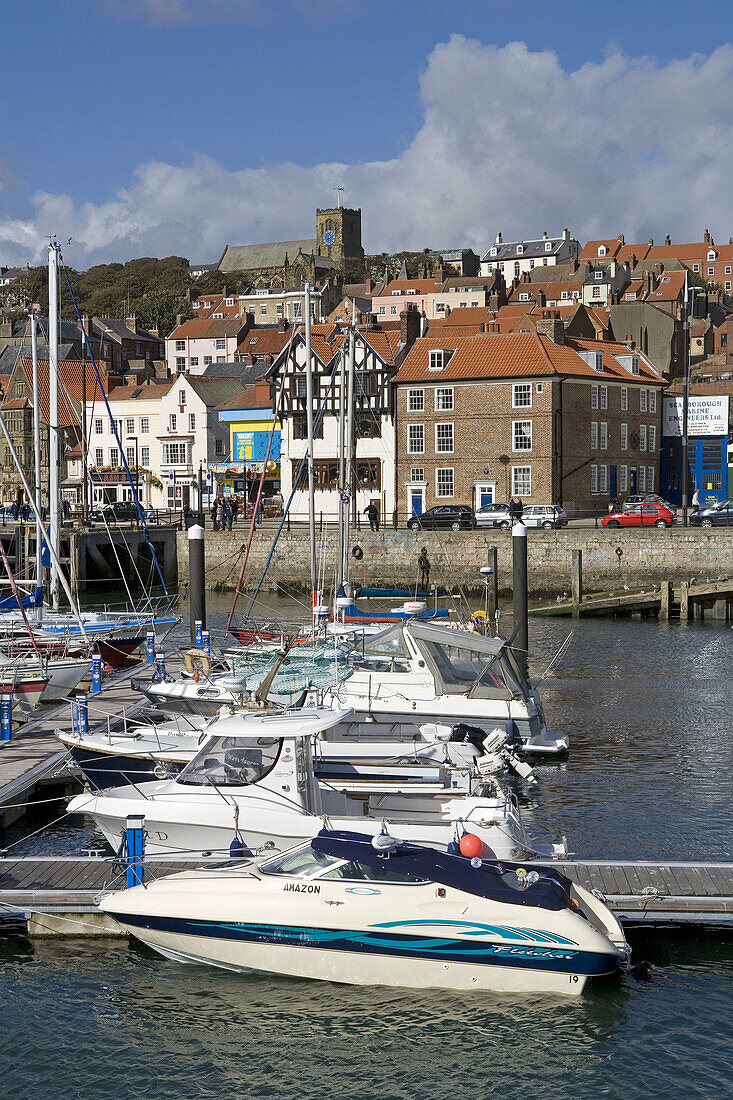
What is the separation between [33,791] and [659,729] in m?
13.5

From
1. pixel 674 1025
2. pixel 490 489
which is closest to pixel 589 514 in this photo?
pixel 490 489

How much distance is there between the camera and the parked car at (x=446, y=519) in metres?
52.8

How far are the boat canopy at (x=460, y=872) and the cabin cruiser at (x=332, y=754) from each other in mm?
3758

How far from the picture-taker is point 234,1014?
12422mm

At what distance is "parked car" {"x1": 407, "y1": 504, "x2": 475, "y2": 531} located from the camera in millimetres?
52812

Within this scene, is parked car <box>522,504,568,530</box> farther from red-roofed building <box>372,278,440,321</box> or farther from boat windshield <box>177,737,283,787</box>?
red-roofed building <box>372,278,440,321</box>

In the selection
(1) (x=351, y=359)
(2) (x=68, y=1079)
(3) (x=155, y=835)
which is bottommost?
(2) (x=68, y=1079)

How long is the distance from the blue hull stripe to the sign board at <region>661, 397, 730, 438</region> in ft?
173

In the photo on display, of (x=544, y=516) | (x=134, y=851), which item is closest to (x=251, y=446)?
(x=544, y=516)

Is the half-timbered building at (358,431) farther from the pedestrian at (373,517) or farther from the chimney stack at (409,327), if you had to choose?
the pedestrian at (373,517)

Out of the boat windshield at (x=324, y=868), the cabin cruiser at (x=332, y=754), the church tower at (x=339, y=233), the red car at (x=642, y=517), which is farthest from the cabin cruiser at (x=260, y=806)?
the church tower at (x=339, y=233)

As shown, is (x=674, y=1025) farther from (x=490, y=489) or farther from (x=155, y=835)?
(x=490, y=489)

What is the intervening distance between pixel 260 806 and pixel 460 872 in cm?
307

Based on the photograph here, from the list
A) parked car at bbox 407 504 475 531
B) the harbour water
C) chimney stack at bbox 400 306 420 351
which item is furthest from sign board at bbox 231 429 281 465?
the harbour water
